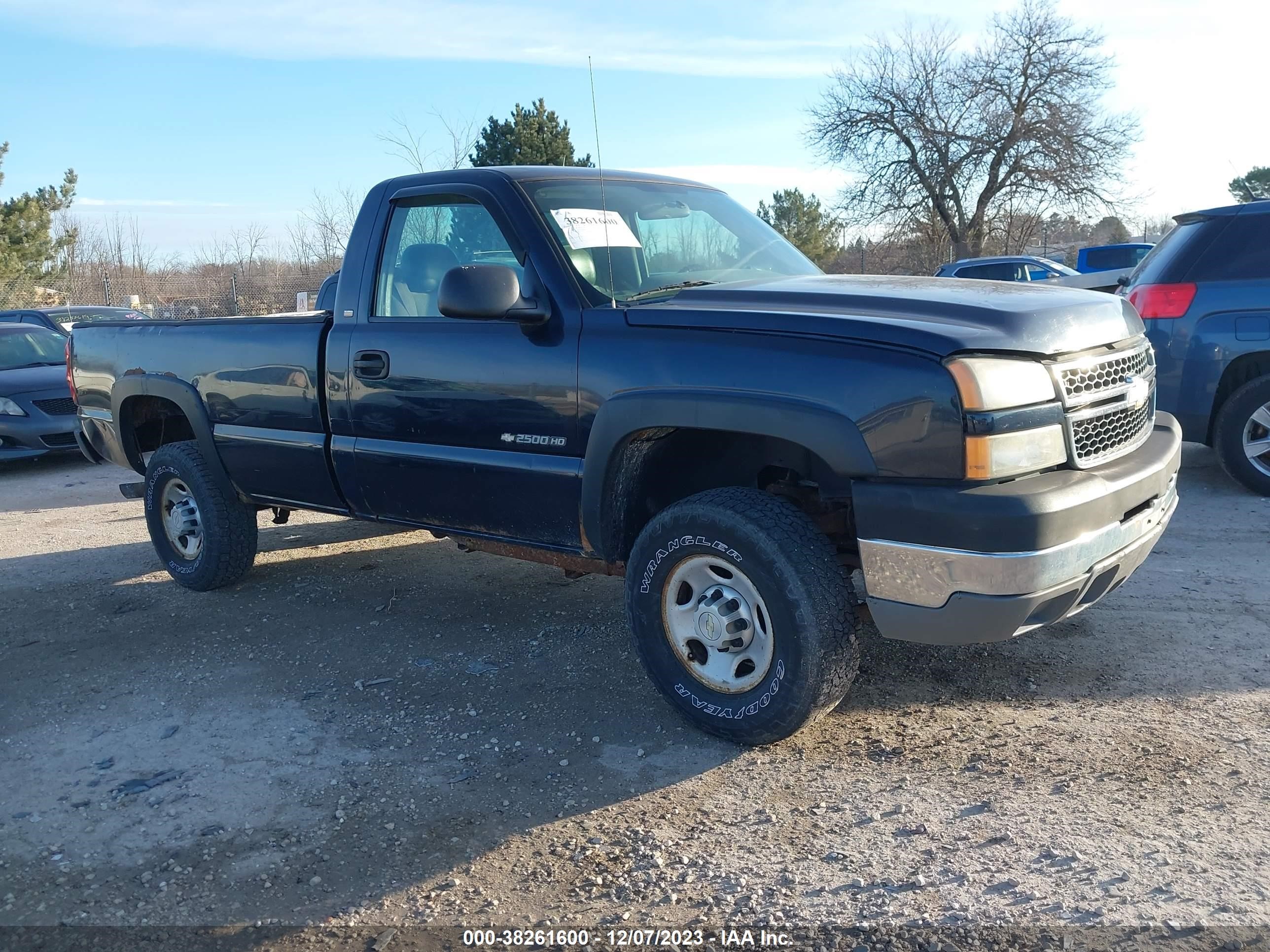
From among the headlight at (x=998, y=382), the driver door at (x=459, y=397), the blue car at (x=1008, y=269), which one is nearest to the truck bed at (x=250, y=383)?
the driver door at (x=459, y=397)

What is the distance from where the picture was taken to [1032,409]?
305 centimetres

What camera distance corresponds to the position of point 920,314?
10.8 feet

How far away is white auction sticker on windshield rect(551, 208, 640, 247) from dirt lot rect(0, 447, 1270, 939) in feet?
5.61

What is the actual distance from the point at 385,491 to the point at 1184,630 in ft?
11.3

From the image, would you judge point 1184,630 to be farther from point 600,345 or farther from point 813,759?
point 600,345

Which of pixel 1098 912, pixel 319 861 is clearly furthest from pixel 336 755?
pixel 1098 912

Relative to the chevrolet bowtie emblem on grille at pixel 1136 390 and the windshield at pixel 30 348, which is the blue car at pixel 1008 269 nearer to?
the windshield at pixel 30 348

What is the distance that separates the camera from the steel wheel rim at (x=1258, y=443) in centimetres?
651

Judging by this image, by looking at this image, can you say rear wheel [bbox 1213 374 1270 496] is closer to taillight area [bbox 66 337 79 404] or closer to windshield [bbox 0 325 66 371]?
taillight area [bbox 66 337 79 404]

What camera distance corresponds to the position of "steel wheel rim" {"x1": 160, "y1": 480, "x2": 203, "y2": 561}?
223 inches

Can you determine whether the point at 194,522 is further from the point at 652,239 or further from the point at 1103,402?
the point at 1103,402

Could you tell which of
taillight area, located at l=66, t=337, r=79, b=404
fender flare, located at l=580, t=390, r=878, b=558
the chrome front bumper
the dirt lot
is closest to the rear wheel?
the dirt lot

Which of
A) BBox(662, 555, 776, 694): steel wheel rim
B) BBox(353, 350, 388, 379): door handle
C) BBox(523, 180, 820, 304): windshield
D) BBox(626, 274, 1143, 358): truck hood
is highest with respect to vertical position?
BBox(523, 180, 820, 304): windshield

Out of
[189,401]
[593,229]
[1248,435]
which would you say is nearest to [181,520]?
[189,401]
